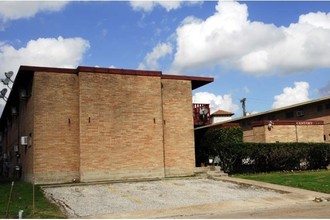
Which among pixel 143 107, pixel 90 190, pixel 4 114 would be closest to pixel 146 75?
pixel 143 107

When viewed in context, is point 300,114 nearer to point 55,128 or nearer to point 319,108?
point 319,108

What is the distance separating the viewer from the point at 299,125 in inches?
1437

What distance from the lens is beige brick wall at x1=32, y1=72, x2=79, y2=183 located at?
21547 millimetres

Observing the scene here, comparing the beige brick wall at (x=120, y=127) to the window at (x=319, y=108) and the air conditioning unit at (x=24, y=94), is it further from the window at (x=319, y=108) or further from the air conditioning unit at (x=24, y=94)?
the window at (x=319, y=108)

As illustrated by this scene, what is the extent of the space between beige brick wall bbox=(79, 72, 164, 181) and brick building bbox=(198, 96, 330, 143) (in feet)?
46.7

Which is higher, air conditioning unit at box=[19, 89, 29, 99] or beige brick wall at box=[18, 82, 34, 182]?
air conditioning unit at box=[19, 89, 29, 99]

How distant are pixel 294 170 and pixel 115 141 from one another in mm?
12072

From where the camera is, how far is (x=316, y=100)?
126 ft

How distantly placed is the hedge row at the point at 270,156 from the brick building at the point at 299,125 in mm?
6611

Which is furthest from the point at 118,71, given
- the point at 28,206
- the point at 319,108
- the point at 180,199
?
the point at 319,108

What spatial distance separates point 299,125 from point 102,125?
20.1 meters

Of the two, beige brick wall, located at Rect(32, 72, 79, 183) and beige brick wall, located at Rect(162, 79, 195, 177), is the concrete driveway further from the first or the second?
beige brick wall, located at Rect(162, 79, 195, 177)

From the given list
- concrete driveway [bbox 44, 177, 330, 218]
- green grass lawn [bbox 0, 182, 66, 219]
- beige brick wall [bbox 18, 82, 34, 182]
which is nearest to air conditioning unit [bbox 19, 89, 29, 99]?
beige brick wall [bbox 18, 82, 34, 182]

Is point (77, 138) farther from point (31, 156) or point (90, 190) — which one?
point (90, 190)
